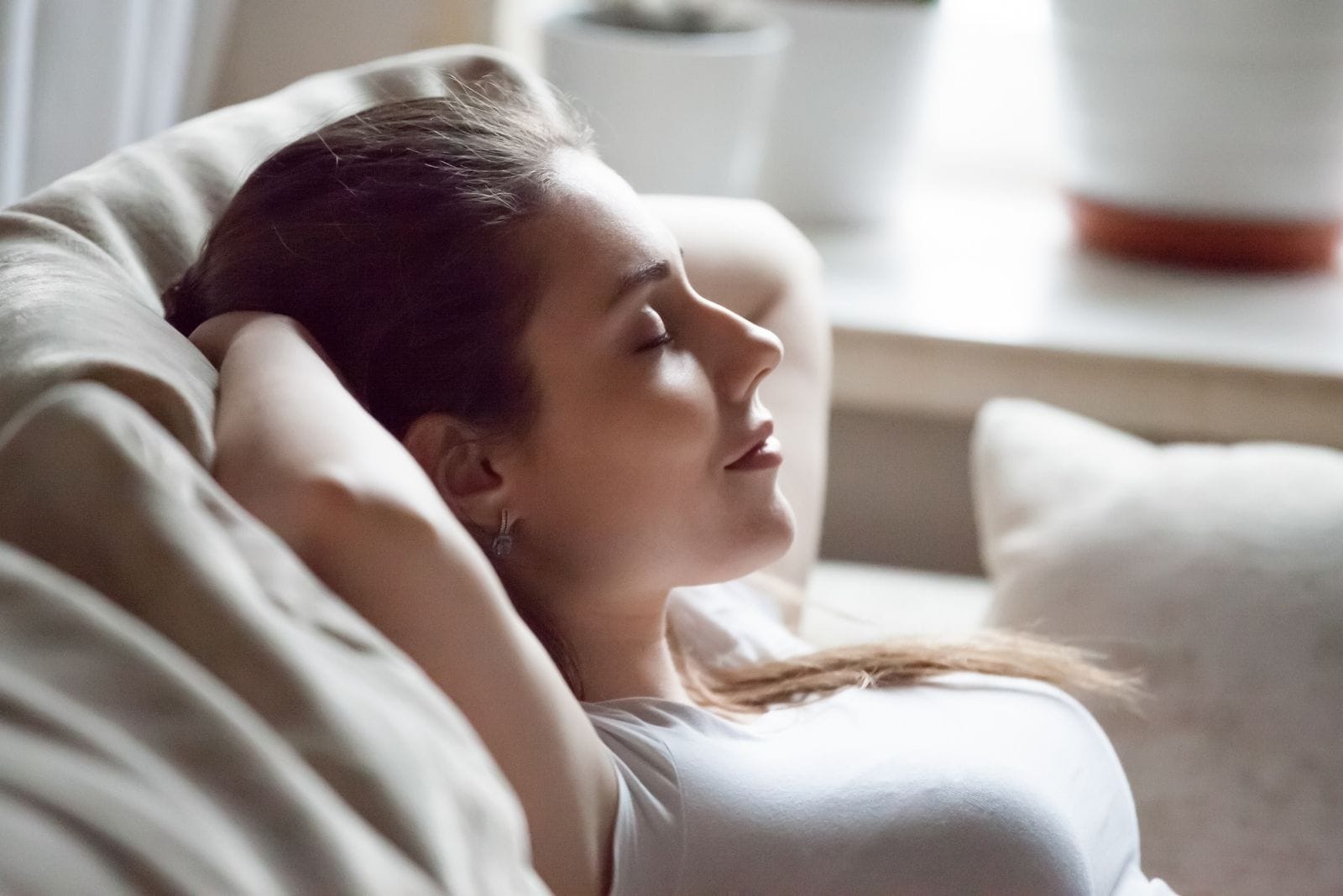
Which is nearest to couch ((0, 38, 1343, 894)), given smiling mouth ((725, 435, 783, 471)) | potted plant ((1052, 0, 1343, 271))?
smiling mouth ((725, 435, 783, 471))

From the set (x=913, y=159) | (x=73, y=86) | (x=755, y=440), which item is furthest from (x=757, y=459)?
(x=913, y=159)

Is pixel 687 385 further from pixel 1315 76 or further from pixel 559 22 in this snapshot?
pixel 1315 76

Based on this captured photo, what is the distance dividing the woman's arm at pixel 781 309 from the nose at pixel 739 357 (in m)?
0.31

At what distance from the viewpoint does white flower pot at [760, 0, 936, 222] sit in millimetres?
1941

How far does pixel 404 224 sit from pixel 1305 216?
1469mm

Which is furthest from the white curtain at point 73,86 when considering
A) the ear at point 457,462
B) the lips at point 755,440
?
the lips at point 755,440

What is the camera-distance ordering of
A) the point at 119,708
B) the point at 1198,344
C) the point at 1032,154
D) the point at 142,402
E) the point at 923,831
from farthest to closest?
the point at 1032,154 → the point at 1198,344 → the point at 923,831 → the point at 142,402 → the point at 119,708

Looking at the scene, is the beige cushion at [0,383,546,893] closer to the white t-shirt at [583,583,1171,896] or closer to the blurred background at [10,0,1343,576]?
the white t-shirt at [583,583,1171,896]

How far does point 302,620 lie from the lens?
54 cm

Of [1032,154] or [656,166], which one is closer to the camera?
[656,166]

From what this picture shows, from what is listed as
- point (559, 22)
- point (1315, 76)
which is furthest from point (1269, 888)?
point (559, 22)

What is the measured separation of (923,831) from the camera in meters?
0.86

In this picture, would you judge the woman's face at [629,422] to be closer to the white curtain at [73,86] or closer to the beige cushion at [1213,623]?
the beige cushion at [1213,623]

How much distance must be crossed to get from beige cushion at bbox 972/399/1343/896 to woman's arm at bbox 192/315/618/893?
0.59 metres
